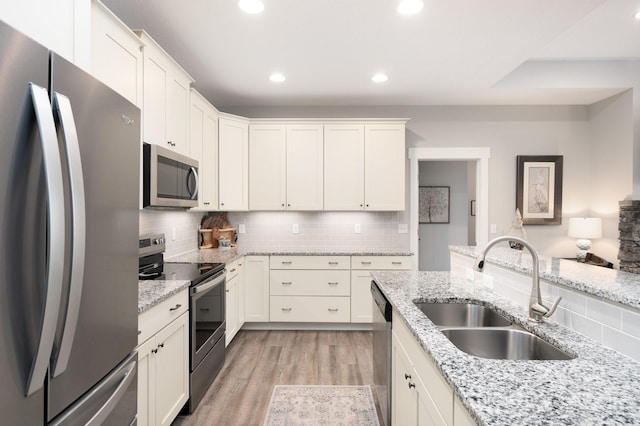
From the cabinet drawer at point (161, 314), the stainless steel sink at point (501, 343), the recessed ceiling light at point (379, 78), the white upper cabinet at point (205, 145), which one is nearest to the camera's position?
the stainless steel sink at point (501, 343)

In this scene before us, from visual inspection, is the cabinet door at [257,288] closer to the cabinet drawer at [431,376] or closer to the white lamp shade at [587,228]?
the cabinet drawer at [431,376]

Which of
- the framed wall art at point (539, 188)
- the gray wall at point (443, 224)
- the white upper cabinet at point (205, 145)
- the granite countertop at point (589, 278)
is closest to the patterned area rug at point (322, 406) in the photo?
the granite countertop at point (589, 278)

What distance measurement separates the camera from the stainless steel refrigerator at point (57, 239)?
0.69 meters

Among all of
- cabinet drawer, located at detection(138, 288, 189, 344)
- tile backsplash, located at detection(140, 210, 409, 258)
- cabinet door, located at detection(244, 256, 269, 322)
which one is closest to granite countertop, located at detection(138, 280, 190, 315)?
cabinet drawer, located at detection(138, 288, 189, 344)

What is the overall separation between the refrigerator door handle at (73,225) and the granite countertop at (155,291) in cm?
74

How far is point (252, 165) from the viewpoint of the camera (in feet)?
13.1

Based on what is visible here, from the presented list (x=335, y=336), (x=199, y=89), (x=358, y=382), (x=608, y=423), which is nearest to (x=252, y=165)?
(x=199, y=89)

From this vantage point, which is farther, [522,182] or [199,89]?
[522,182]

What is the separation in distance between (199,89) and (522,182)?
4100 mm

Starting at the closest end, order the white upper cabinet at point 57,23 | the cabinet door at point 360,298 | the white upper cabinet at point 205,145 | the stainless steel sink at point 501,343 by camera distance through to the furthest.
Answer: the white upper cabinet at point 57,23 → the stainless steel sink at point 501,343 → the white upper cabinet at point 205,145 → the cabinet door at point 360,298

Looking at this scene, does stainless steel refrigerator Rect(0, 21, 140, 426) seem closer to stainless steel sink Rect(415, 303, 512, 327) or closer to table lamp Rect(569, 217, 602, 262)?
stainless steel sink Rect(415, 303, 512, 327)

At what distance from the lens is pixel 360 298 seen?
3725mm

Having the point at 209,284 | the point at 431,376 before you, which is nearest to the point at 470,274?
the point at 431,376

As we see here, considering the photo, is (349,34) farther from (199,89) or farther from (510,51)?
(199,89)
